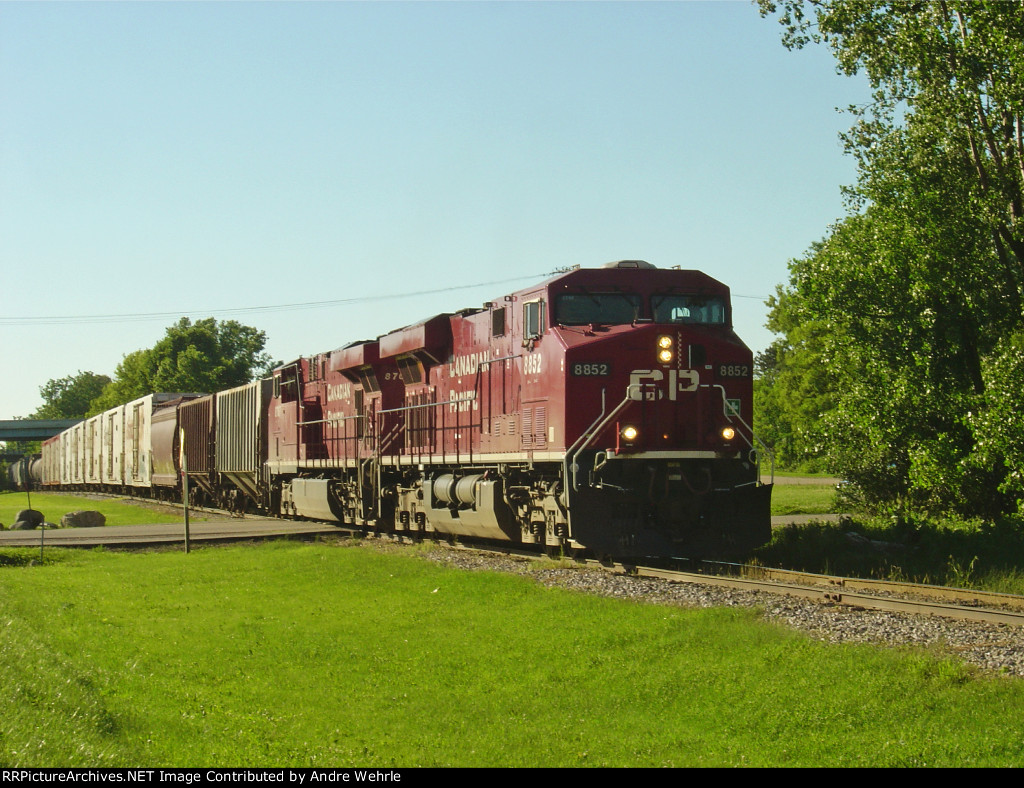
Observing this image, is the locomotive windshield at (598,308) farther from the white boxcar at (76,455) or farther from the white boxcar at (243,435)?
the white boxcar at (76,455)

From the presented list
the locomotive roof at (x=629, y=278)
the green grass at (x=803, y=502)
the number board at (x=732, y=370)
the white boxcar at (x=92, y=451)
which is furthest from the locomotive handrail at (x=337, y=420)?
the white boxcar at (x=92, y=451)

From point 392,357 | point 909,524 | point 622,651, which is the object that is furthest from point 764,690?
point 392,357

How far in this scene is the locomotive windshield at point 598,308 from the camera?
15555 mm

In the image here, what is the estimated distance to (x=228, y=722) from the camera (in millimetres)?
7199

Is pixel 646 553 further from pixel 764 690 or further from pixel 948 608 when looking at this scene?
pixel 764 690

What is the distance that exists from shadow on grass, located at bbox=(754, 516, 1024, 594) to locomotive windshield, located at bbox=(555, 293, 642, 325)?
4.53m

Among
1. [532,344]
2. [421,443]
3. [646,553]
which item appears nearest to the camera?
[646,553]

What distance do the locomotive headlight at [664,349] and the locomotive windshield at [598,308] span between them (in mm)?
807

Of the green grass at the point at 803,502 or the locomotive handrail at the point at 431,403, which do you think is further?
the green grass at the point at 803,502

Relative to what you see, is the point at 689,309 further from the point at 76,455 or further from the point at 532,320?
the point at 76,455

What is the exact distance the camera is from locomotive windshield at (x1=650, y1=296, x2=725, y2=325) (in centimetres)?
1566

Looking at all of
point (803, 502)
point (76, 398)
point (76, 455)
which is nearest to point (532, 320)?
point (803, 502)

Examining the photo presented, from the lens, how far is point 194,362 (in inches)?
3669

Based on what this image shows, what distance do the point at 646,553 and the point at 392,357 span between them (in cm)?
946
